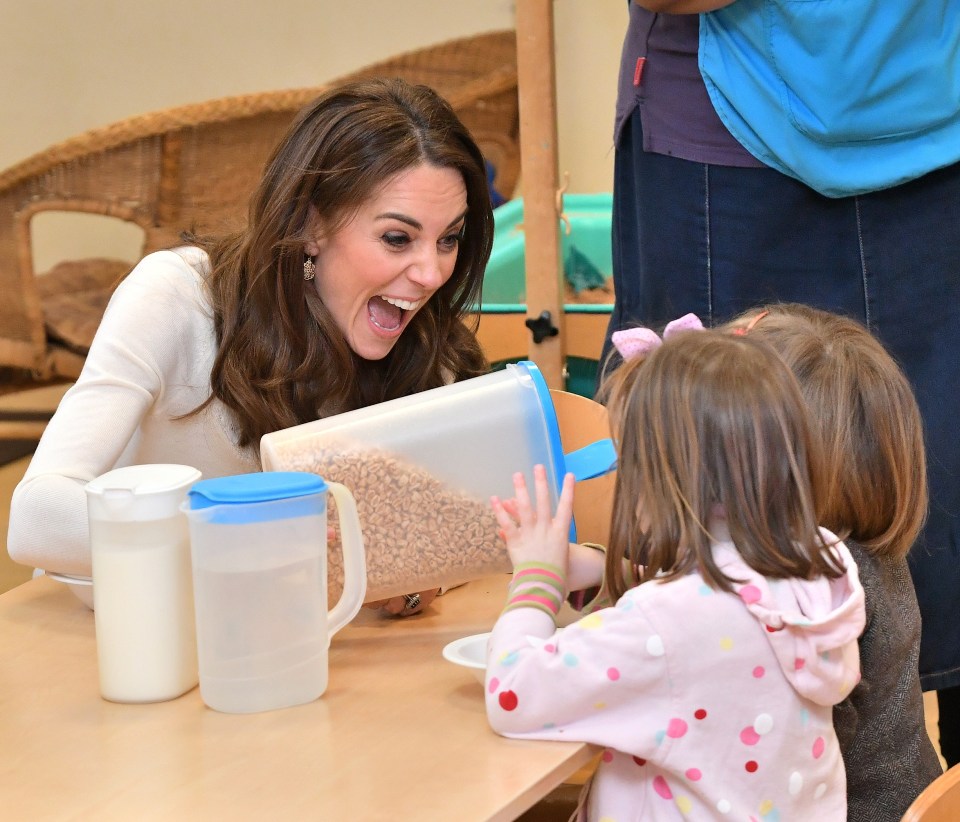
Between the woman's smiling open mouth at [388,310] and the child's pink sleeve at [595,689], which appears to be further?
the woman's smiling open mouth at [388,310]

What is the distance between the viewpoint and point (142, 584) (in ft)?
2.95

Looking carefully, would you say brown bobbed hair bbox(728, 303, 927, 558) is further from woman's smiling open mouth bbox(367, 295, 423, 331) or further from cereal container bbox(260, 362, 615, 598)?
woman's smiling open mouth bbox(367, 295, 423, 331)

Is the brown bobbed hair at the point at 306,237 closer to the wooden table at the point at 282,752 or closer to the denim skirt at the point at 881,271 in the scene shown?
the denim skirt at the point at 881,271

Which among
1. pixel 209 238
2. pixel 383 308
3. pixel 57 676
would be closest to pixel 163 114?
pixel 209 238

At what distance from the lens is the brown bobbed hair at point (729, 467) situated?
0.90 m

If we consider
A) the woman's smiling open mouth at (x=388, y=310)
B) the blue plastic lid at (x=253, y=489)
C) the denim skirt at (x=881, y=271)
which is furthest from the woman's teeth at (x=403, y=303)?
the blue plastic lid at (x=253, y=489)

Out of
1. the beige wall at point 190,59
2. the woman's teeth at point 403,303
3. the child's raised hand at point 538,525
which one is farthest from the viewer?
the beige wall at point 190,59

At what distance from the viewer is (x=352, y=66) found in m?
3.68

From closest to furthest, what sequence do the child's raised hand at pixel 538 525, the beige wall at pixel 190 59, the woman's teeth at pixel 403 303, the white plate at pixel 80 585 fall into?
the child's raised hand at pixel 538 525
the white plate at pixel 80 585
the woman's teeth at pixel 403 303
the beige wall at pixel 190 59

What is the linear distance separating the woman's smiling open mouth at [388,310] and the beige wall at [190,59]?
81.3 inches

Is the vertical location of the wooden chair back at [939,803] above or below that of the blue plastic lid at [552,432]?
below

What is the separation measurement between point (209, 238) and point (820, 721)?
1003mm

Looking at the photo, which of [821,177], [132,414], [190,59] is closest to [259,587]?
[132,414]

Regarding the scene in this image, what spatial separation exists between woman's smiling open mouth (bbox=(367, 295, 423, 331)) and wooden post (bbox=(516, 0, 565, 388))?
697 mm
